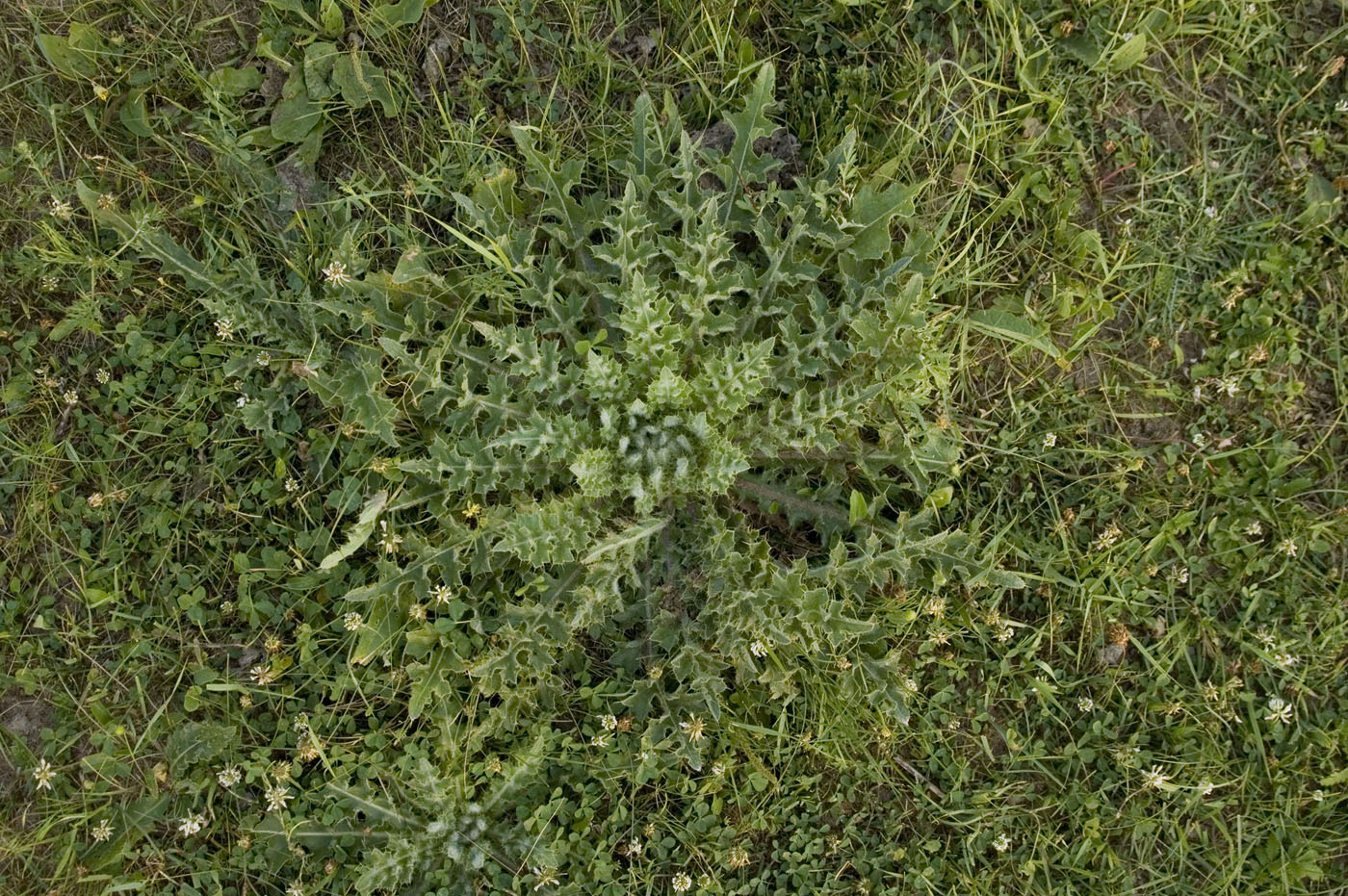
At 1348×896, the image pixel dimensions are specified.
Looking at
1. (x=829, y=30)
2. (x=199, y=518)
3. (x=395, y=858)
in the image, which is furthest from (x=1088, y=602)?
(x=199, y=518)

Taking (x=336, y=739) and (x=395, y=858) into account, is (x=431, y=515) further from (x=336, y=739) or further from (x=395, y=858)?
(x=395, y=858)

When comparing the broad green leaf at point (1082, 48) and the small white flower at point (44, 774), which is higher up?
the broad green leaf at point (1082, 48)

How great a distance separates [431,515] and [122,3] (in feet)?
8.80

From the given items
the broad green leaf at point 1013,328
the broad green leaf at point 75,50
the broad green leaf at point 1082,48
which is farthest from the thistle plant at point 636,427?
the broad green leaf at point 1082,48

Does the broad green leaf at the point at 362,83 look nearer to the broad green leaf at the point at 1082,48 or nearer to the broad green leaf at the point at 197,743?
the broad green leaf at the point at 197,743

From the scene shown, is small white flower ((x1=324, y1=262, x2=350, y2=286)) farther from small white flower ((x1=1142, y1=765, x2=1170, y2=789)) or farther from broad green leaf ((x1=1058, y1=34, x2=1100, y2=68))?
small white flower ((x1=1142, y1=765, x2=1170, y2=789))

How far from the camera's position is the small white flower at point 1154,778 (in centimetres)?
375

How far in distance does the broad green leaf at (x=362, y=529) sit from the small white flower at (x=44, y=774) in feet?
4.64

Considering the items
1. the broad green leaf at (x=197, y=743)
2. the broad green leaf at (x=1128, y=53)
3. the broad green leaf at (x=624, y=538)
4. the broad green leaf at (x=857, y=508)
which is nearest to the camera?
the broad green leaf at (x=624, y=538)

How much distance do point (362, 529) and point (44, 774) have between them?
1.71 metres

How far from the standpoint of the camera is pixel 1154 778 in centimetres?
375

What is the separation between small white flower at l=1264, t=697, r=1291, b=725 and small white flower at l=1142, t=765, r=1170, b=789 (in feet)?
1.70

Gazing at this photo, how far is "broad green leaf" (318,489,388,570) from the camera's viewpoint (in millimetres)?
3351

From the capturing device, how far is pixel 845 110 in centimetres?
392
